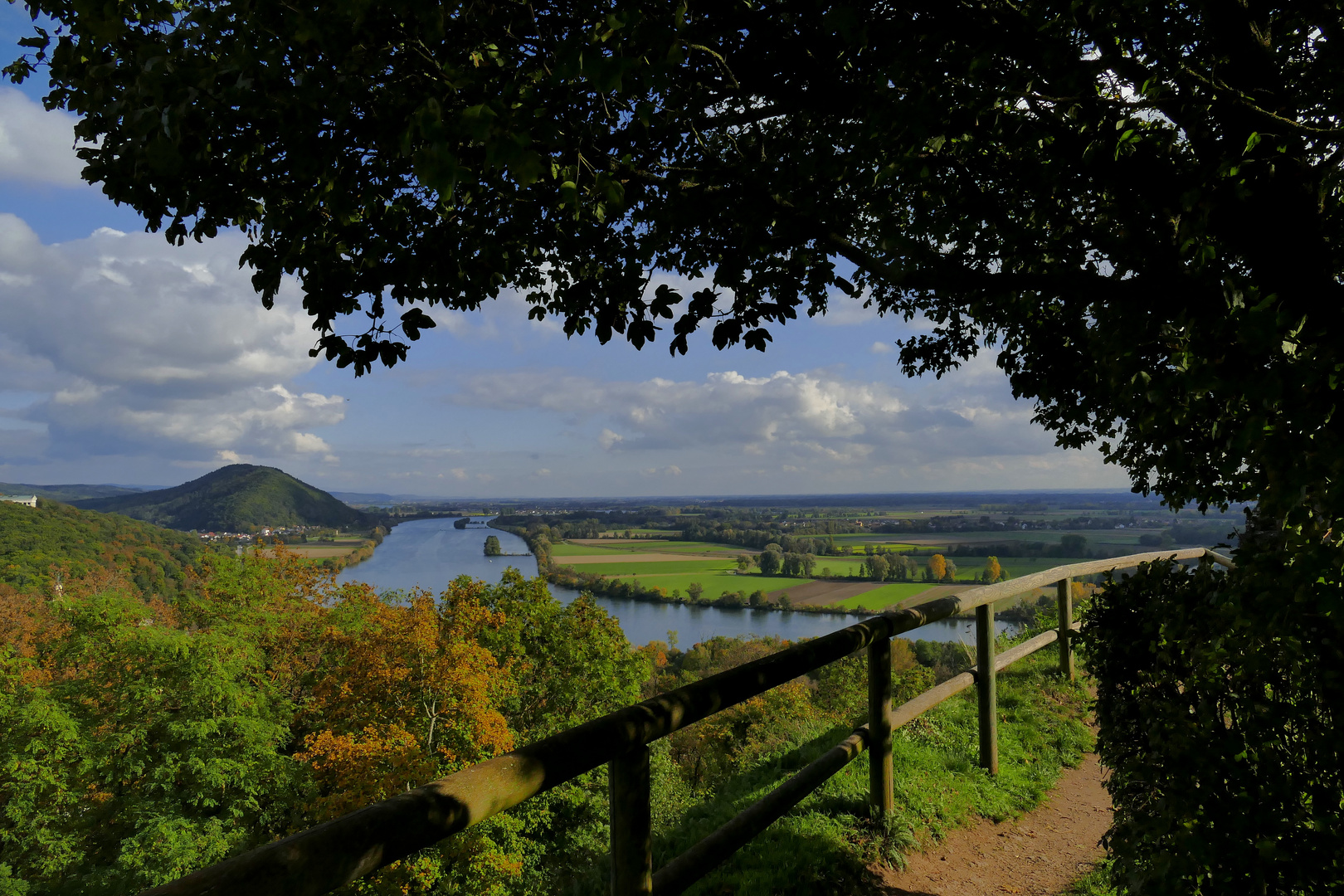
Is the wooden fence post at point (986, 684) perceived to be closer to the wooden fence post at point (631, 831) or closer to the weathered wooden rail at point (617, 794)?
the weathered wooden rail at point (617, 794)

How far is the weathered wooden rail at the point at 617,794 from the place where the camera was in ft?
3.51

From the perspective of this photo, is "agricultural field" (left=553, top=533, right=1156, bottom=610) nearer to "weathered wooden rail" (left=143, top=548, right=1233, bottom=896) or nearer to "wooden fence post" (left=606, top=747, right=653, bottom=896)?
"weathered wooden rail" (left=143, top=548, right=1233, bottom=896)

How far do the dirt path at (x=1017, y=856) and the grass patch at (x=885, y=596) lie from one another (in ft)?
128

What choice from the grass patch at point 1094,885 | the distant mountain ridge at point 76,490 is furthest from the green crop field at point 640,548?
the distant mountain ridge at point 76,490

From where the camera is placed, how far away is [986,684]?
4.50 metres

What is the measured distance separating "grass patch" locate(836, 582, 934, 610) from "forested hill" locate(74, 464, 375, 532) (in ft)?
242

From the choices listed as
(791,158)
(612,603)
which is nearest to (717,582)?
(612,603)

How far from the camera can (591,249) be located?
3607mm

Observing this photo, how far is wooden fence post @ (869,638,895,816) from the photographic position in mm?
3348

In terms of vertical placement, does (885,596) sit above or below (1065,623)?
below

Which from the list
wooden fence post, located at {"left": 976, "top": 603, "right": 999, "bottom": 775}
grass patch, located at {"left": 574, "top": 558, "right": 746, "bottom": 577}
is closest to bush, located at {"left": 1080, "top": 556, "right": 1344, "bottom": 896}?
wooden fence post, located at {"left": 976, "top": 603, "right": 999, "bottom": 775}

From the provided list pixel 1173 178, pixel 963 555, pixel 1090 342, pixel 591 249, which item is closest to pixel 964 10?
pixel 1173 178

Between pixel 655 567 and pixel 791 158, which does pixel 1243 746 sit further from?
pixel 655 567

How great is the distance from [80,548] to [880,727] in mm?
82510
